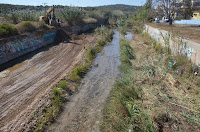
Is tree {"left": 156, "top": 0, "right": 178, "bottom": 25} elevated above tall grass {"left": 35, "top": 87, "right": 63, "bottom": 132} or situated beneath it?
elevated above

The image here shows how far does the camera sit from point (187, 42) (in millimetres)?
9883

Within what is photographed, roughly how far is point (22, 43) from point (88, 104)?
458 inches

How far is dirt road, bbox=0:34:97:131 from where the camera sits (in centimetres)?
624

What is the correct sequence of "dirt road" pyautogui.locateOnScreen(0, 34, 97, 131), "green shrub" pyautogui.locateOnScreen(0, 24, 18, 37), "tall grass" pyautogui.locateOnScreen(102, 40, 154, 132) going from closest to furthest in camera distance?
"tall grass" pyautogui.locateOnScreen(102, 40, 154, 132), "dirt road" pyautogui.locateOnScreen(0, 34, 97, 131), "green shrub" pyautogui.locateOnScreen(0, 24, 18, 37)

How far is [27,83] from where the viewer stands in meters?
9.07

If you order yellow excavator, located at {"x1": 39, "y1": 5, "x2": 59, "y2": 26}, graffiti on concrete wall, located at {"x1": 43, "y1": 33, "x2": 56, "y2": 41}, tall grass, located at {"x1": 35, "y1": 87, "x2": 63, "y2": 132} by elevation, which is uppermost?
yellow excavator, located at {"x1": 39, "y1": 5, "x2": 59, "y2": 26}

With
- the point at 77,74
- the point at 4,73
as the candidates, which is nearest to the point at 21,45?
the point at 4,73

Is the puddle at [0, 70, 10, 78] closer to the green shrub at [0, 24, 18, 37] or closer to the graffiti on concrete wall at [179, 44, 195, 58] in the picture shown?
the green shrub at [0, 24, 18, 37]

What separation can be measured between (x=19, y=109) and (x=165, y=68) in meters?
8.43

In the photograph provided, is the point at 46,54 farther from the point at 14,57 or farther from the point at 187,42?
the point at 187,42

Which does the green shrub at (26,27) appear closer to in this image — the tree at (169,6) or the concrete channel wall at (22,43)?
the concrete channel wall at (22,43)

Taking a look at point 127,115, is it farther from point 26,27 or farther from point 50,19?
point 50,19

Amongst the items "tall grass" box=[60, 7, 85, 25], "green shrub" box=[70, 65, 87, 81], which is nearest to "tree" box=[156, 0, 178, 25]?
"tall grass" box=[60, 7, 85, 25]

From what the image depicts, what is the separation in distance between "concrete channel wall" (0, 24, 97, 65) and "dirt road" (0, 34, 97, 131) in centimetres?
168
